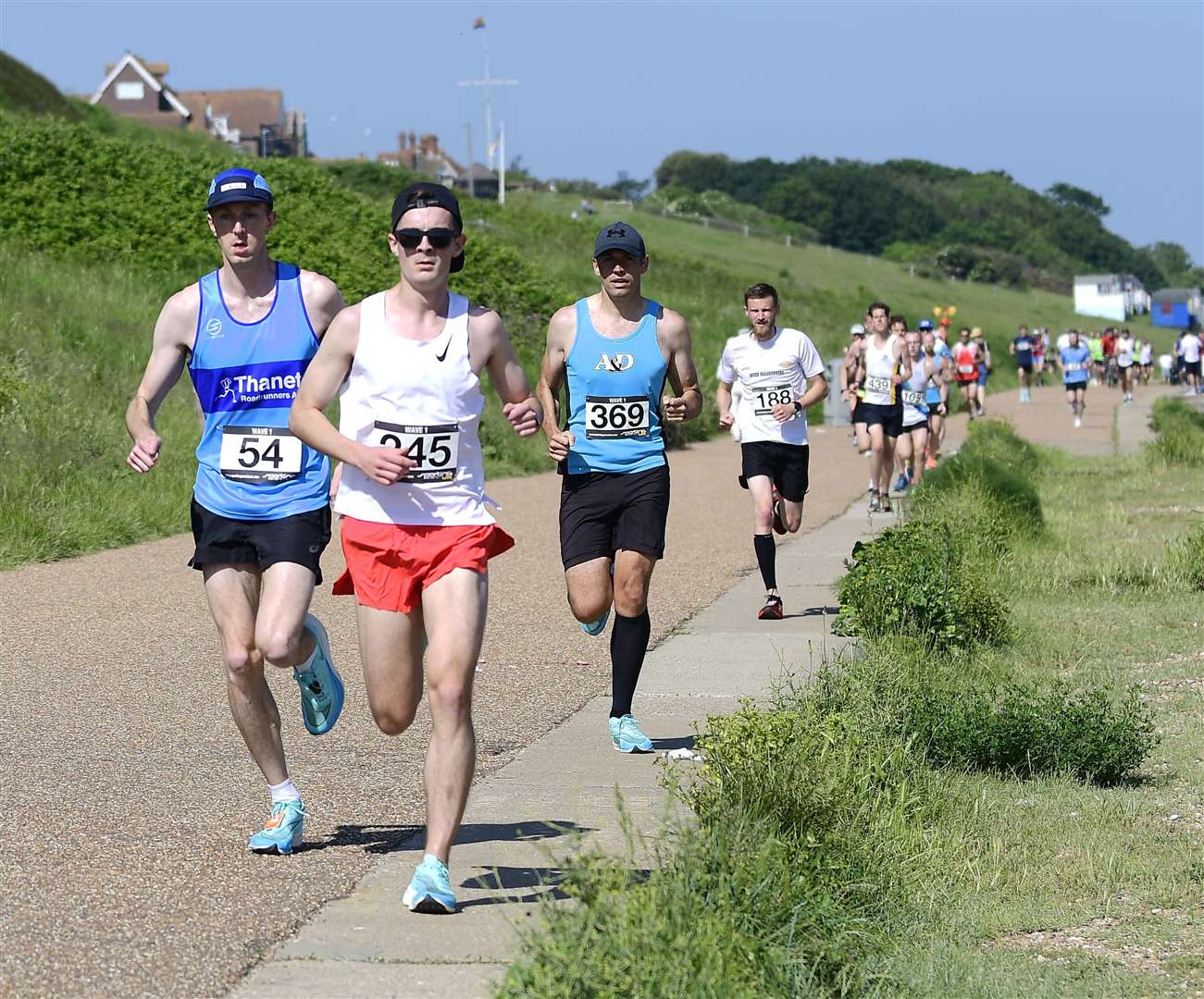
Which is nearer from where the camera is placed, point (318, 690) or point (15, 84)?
point (318, 690)

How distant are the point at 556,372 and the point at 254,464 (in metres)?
2.20

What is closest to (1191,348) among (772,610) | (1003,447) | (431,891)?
(1003,447)

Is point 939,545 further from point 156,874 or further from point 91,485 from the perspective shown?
point 91,485

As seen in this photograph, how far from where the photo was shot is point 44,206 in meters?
28.0

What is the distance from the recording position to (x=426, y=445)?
5.18 metres

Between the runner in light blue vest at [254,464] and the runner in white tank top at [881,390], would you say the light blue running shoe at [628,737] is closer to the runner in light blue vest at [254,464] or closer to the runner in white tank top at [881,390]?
the runner in light blue vest at [254,464]

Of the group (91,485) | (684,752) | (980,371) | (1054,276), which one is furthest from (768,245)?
(684,752)

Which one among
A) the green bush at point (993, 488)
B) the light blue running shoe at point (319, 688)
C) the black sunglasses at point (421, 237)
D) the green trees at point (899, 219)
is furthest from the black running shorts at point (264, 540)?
the green trees at point (899, 219)

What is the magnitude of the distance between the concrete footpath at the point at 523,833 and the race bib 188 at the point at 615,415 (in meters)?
1.22

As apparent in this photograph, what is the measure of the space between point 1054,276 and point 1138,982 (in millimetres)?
152412

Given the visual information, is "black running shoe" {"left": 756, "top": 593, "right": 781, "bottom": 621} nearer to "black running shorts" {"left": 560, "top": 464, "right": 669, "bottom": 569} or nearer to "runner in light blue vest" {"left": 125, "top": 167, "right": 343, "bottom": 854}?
"black running shorts" {"left": 560, "top": 464, "right": 669, "bottom": 569}

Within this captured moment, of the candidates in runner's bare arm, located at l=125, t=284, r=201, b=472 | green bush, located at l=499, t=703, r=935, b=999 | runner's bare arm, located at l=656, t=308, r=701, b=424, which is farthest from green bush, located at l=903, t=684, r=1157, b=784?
runner's bare arm, located at l=125, t=284, r=201, b=472

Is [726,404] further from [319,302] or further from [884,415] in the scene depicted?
[319,302]

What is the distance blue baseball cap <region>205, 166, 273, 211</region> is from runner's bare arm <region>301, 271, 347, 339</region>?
0.27 m
